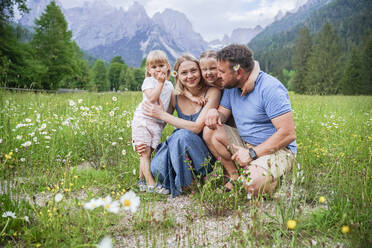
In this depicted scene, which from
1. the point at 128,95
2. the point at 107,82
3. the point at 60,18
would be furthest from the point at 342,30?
the point at 128,95

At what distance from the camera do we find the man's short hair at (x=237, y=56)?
2809 mm

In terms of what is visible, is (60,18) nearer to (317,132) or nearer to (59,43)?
(59,43)

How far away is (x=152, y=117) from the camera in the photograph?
348 centimetres

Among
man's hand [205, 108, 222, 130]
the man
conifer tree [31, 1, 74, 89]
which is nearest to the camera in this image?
the man

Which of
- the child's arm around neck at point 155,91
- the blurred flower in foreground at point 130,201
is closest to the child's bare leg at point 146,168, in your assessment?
the child's arm around neck at point 155,91

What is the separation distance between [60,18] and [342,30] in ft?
246

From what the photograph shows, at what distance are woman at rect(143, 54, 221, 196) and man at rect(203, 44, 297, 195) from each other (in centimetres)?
16

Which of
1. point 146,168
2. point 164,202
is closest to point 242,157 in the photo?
point 164,202

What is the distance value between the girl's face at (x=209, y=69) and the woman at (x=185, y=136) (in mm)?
92

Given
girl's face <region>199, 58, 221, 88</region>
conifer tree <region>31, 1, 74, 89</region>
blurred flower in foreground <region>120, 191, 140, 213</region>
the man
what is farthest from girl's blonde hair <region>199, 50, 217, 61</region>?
conifer tree <region>31, 1, 74, 89</region>

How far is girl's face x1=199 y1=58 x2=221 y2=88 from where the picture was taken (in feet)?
10.4

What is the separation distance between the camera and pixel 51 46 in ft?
83.2

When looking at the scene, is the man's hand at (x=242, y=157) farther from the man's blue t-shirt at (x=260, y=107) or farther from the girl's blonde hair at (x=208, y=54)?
the girl's blonde hair at (x=208, y=54)

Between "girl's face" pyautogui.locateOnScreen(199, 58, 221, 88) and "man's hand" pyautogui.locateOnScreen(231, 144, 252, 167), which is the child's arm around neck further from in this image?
"man's hand" pyautogui.locateOnScreen(231, 144, 252, 167)
